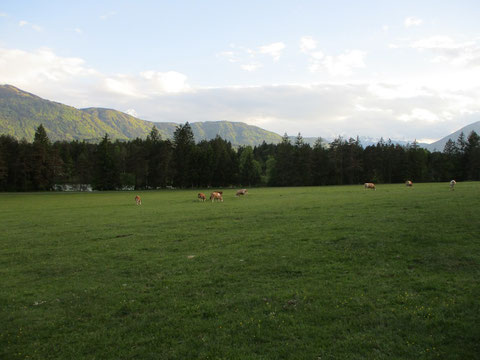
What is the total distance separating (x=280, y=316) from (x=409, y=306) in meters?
3.87

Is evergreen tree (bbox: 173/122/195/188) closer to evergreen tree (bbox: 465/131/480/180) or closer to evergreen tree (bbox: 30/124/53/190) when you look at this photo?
evergreen tree (bbox: 30/124/53/190)

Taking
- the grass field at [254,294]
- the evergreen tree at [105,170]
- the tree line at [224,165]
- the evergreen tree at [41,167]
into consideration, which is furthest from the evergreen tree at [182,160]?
the grass field at [254,294]

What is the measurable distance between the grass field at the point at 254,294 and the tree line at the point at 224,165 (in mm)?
87217

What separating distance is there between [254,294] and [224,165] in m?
103

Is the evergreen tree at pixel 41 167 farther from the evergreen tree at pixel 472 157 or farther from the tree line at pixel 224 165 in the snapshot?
the evergreen tree at pixel 472 157

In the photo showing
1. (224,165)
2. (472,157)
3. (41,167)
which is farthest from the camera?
(224,165)

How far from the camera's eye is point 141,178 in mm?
105625

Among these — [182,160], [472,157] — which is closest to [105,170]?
[182,160]

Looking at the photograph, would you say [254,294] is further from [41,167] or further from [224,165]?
[41,167]

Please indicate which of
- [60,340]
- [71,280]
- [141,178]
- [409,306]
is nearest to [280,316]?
[409,306]

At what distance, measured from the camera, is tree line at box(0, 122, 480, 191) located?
9862cm

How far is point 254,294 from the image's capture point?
10086 mm

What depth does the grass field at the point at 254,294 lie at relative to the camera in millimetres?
7352

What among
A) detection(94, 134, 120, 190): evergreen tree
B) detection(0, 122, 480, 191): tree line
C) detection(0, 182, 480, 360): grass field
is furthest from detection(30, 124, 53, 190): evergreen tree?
detection(0, 182, 480, 360): grass field
